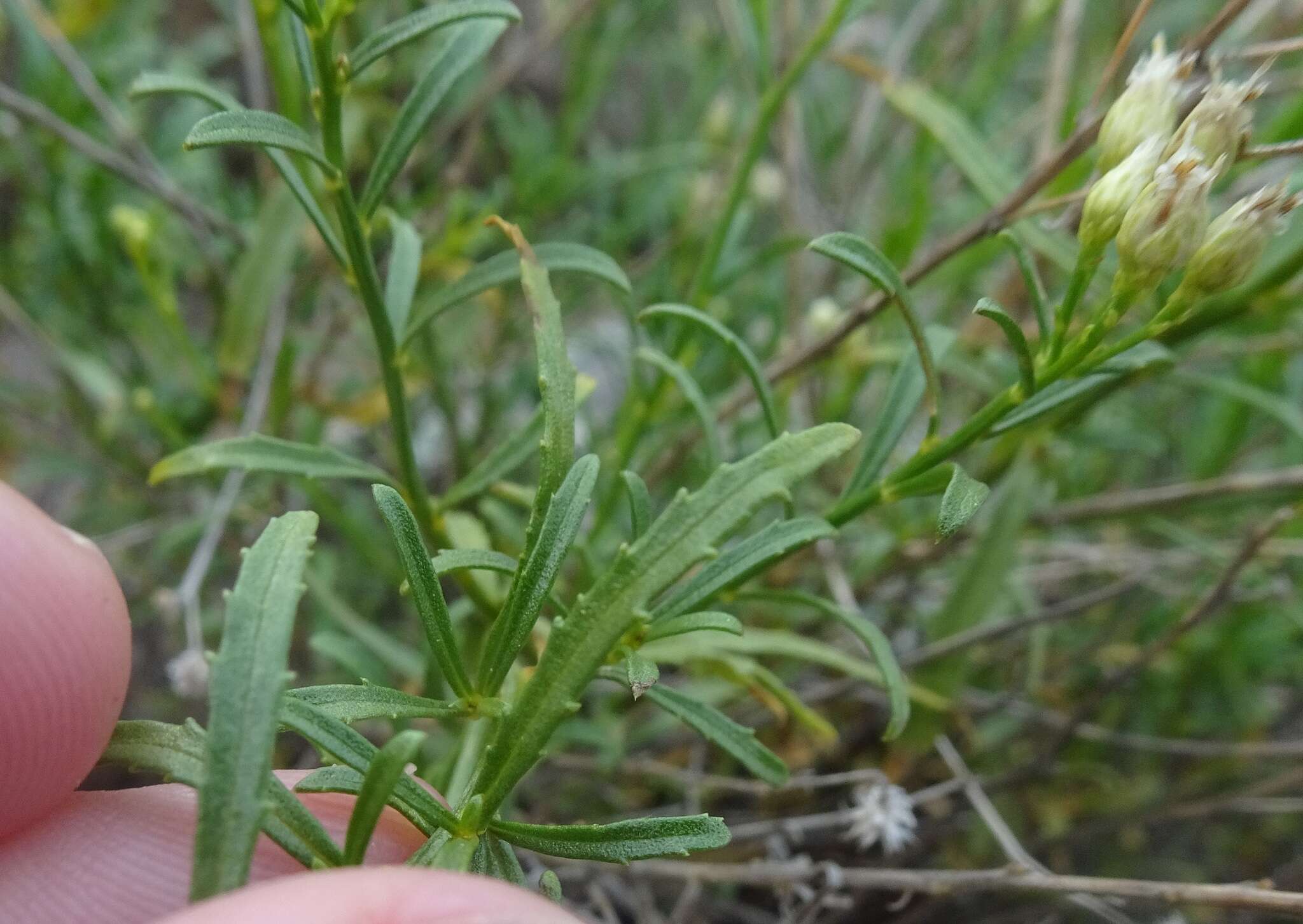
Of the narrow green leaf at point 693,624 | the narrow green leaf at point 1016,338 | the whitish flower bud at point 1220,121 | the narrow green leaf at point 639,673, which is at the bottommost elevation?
the narrow green leaf at point 639,673

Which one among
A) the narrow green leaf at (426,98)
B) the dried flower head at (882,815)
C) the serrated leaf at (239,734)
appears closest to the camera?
the serrated leaf at (239,734)

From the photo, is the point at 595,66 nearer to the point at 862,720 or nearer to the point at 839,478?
the point at 839,478

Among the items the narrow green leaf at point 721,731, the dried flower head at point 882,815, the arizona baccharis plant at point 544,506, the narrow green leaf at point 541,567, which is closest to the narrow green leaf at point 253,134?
the arizona baccharis plant at point 544,506

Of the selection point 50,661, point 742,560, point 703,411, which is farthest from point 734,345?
point 50,661

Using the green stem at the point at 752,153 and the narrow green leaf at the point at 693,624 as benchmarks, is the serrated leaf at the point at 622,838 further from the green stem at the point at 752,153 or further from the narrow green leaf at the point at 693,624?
the green stem at the point at 752,153

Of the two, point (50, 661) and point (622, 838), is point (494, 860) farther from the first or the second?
point (50, 661)

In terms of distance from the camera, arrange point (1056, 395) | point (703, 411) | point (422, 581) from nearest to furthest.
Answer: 1. point (422, 581)
2. point (1056, 395)
3. point (703, 411)

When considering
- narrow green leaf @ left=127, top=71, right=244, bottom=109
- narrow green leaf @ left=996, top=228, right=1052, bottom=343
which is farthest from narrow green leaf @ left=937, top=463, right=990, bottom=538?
narrow green leaf @ left=127, top=71, right=244, bottom=109
